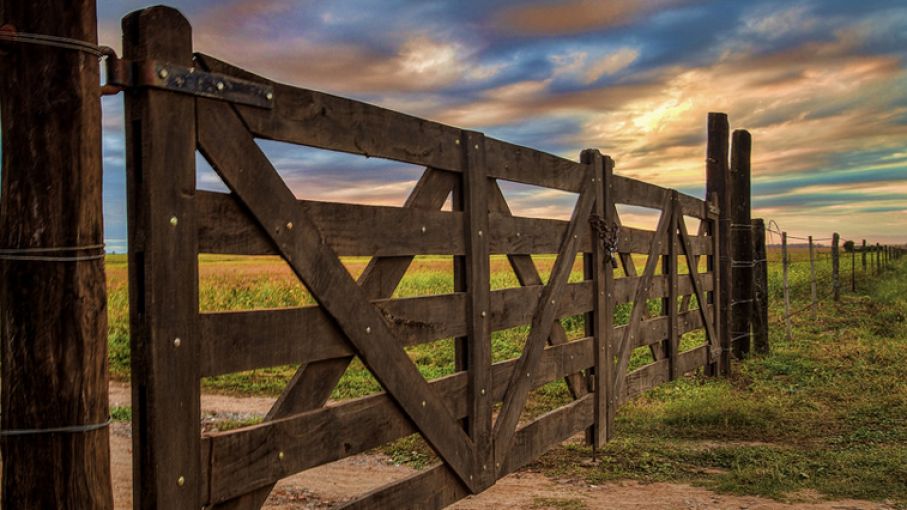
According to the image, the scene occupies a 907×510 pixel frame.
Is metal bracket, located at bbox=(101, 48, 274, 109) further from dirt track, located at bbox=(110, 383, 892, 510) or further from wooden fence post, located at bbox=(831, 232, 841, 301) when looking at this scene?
wooden fence post, located at bbox=(831, 232, 841, 301)

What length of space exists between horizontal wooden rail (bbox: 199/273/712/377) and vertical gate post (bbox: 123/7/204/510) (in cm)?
11

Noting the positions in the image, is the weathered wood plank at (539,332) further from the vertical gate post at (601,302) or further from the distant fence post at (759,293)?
the distant fence post at (759,293)

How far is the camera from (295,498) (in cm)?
564

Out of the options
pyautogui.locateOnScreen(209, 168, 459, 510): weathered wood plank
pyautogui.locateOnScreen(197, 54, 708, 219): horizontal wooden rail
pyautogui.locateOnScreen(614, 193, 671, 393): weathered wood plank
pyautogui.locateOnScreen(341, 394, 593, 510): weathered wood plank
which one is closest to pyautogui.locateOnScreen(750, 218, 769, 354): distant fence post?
pyautogui.locateOnScreen(614, 193, 671, 393): weathered wood plank

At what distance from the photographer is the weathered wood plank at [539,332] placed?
5.19 m

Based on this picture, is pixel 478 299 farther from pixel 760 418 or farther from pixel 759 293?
pixel 759 293

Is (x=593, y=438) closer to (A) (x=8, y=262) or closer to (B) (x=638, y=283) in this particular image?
(B) (x=638, y=283)

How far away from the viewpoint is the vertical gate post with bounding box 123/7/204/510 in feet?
9.10

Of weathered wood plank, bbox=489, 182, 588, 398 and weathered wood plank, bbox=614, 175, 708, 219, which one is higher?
weathered wood plank, bbox=614, 175, 708, 219

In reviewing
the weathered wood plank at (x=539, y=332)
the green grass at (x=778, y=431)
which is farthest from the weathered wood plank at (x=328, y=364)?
the green grass at (x=778, y=431)

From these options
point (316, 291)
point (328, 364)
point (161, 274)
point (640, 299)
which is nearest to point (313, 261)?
point (316, 291)

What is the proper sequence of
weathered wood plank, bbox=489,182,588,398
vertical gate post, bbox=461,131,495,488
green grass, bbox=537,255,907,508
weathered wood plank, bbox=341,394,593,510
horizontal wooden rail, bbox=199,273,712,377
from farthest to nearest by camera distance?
green grass, bbox=537,255,907,508 → weathered wood plank, bbox=489,182,588,398 → vertical gate post, bbox=461,131,495,488 → weathered wood plank, bbox=341,394,593,510 → horizontal wooden rail, bbox=199,273,712,377

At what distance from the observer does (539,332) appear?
567 cm

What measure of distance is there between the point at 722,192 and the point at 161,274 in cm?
1025
